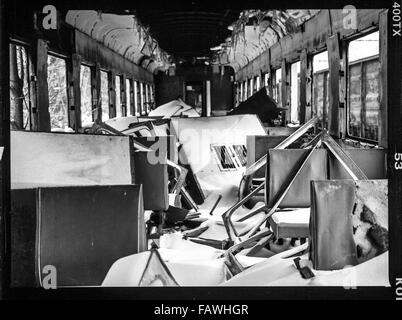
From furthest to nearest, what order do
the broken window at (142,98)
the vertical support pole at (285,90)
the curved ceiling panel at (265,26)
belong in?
1. the broken window at (142,98)
2. the vertical support pole at (285,90)
3. the curved ceiling panel at (265,26)

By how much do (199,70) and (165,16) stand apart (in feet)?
47.4

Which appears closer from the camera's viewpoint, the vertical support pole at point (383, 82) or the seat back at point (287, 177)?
the seat back at point (287, 177)

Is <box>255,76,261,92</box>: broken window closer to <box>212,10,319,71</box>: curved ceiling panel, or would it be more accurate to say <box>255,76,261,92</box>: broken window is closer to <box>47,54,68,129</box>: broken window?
<box>212,10,319,71</box>: curved ceiling panel

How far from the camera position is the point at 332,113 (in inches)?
252

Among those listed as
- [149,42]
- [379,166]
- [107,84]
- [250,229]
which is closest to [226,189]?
[250,229]

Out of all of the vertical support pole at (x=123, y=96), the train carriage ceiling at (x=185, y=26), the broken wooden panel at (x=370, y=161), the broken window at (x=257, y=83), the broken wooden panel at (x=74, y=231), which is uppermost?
the train carriage ceiling at (x=185, y=26)

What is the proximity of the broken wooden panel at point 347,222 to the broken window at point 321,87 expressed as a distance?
14.3 ft

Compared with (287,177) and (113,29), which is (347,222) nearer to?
(287,177)

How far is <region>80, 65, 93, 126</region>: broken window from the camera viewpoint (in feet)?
26.3

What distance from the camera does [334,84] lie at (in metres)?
6.27

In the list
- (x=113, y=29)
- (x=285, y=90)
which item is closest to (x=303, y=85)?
(x=285, y=90)

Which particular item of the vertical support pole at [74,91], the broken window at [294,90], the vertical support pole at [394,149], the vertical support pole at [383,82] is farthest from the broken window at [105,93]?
the vertical support pole at [394,149]

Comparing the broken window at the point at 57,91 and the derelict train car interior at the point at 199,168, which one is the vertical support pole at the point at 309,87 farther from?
the broken window at the point at 57,91

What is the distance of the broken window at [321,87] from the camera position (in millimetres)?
7287
